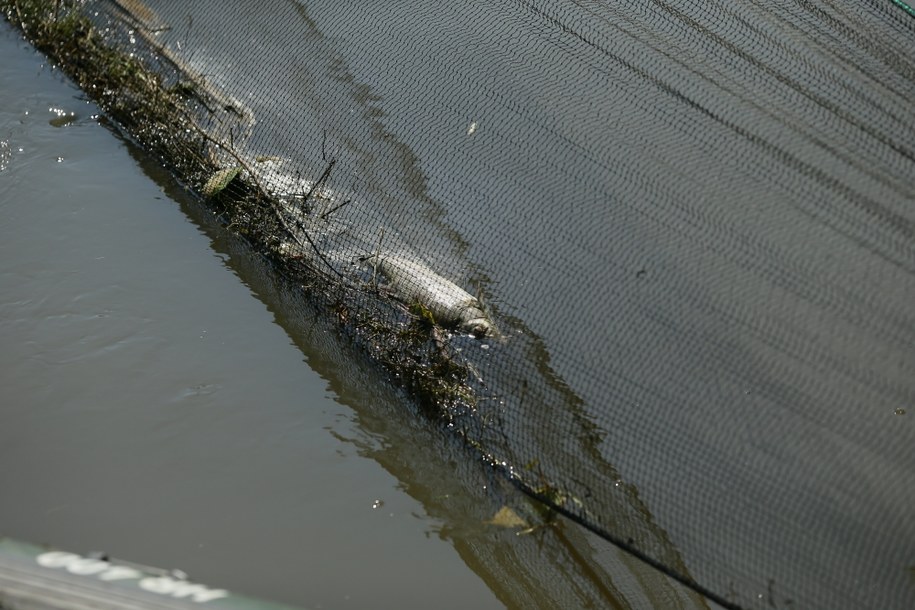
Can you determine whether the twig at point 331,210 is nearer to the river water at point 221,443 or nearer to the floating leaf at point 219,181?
the river water at point 221,443

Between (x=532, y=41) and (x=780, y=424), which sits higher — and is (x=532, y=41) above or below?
above

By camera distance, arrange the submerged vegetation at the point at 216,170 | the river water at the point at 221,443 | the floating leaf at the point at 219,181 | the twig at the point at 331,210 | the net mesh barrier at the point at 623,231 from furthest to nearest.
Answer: the floating leaf at the point at 219,181 → the twig at the point at 331,210 → the submerged vegetation at the point at 216,170 → the river water at the point at 221,443 → the net mesh barrier at the point at 623,231

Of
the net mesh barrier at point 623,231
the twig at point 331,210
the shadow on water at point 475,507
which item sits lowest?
the shadow on water at point 475,507

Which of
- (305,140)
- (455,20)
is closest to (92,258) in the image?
(305,140)

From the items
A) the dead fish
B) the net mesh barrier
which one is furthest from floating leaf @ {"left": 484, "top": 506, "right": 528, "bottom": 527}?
the dead fish

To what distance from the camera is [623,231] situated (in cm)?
395

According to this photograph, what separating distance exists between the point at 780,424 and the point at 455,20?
2.74 m

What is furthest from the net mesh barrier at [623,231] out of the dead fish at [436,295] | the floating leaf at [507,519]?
the floating leaf at [507,519]

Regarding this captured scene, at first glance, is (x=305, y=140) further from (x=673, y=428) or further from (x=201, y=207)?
(x=673, y=428)

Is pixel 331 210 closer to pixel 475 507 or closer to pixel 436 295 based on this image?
pixel 436 295

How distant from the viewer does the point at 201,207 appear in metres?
4.81

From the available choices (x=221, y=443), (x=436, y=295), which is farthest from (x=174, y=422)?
(x=436, y=295)

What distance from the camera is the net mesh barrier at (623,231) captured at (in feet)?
10.4

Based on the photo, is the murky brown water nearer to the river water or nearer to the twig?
the river water
